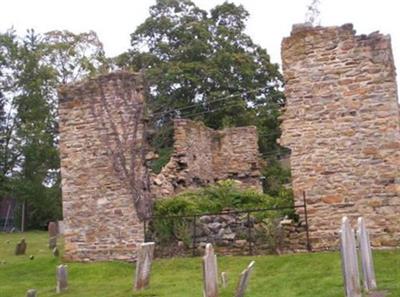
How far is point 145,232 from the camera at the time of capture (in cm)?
1666

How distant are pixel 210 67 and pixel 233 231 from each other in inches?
890

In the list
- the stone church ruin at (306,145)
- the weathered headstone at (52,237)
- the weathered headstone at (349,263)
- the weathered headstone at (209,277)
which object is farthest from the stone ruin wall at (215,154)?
the weathered headstone at (349,263)

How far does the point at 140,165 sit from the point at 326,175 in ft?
16.5

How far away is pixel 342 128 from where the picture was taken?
49.5ft

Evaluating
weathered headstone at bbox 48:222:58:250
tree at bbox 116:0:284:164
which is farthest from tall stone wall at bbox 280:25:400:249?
tree at bbox 116:0:284:164

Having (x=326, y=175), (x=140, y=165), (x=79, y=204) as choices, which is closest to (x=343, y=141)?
(x=326, y=175)

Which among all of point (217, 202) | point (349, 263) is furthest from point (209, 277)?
point (217, 202)

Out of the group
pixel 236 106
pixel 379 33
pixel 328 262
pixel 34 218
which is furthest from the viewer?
pixel 34 218

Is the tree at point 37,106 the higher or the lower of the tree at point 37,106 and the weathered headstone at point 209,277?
the higher

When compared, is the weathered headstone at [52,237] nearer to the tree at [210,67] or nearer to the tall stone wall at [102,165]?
the tall stone wall at [102,165]

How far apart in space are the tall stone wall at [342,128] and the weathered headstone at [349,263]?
18.4 feet

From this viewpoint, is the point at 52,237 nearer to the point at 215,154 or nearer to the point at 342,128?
the point at 215,154

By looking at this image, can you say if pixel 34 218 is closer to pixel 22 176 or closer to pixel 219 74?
pixel 22 176

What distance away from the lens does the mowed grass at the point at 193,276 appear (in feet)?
36.4
